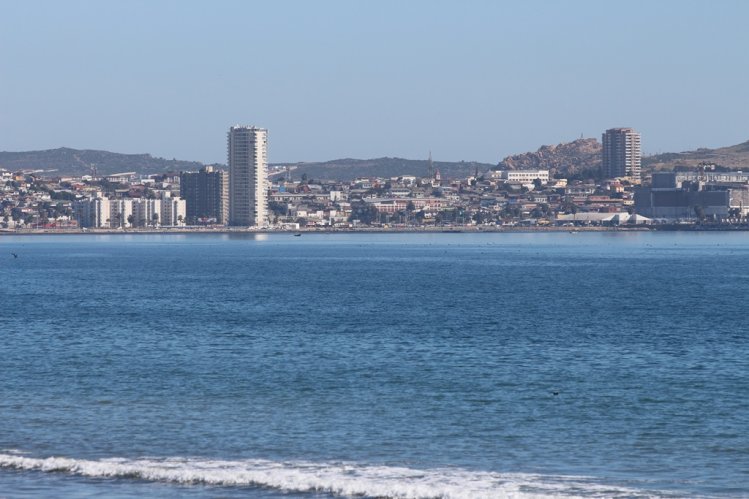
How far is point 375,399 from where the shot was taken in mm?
21016

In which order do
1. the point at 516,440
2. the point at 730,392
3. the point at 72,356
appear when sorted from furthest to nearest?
1. the point at 72,356
2. the point at 730,392
3. the point at 516,440

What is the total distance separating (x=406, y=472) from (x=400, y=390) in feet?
21.7

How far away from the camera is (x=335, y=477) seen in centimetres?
1502

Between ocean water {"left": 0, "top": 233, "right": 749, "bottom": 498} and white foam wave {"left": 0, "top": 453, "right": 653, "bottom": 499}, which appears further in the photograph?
ocean water {"left": 0, "top": 233, "right": 749, "bottom": 498}

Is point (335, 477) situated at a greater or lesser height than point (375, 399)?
greater

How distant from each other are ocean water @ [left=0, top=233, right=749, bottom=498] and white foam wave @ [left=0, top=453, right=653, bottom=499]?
0.04 metres

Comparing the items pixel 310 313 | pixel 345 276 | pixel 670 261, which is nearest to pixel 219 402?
pixel 310 313

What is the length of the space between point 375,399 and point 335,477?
6.02m

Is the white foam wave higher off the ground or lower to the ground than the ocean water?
higher

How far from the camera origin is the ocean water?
49.6 ft

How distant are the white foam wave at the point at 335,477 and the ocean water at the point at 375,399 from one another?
0.04 m

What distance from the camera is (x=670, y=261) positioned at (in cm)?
8906

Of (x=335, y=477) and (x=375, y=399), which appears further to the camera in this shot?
(x=375, y=399)

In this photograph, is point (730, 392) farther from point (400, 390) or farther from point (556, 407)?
point (400, 390)
